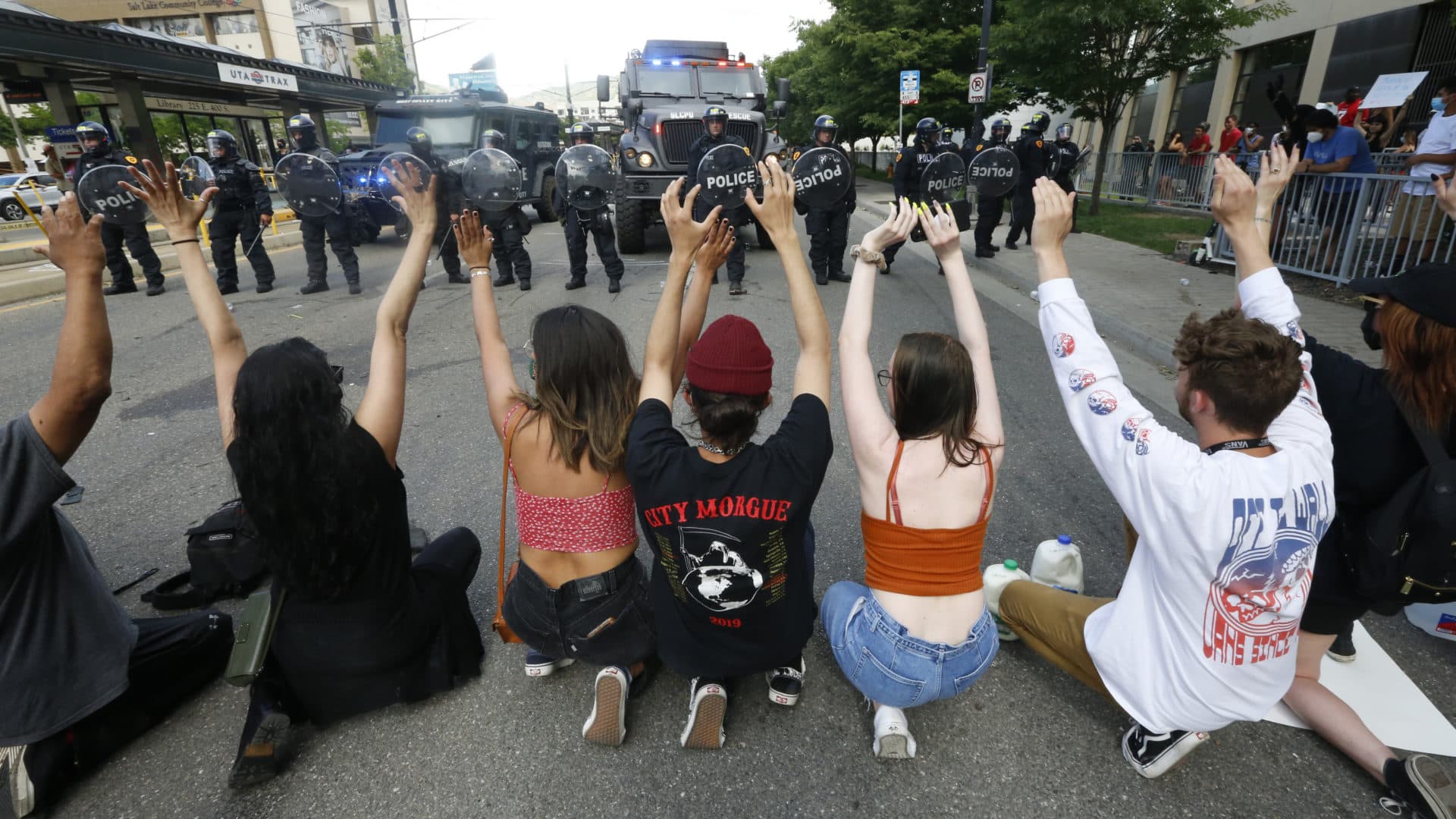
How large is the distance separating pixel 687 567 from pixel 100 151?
8.99 m

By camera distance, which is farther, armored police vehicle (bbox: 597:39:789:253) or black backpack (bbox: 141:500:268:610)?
armored police vehicle (bbox: 597:39:789:253)

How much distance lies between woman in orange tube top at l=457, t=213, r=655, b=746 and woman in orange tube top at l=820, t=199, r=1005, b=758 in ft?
2.25

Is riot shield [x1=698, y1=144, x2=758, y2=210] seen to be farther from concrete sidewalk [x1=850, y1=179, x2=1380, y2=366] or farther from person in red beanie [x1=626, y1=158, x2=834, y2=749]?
concrete sidewalk [x1=850, y1=179, x2=1380, y2=366]

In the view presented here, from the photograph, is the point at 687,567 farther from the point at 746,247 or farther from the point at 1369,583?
the point at 746,247

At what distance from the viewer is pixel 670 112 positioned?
11.0m

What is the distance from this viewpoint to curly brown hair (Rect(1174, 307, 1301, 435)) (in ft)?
5.43

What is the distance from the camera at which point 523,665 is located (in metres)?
2.54

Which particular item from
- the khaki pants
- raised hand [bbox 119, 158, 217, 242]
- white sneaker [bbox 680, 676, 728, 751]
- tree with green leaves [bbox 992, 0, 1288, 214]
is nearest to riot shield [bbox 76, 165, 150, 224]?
raised hand [bbox 119, 158, 217, 242]

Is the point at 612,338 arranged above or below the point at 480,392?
above

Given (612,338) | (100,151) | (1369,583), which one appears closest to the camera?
(1369,583)

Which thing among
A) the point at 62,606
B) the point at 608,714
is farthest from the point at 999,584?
the point at 62,606

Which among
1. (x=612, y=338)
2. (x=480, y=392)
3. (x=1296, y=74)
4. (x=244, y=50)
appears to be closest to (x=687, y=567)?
(x=612, y=338)

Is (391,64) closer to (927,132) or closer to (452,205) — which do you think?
(927,132)

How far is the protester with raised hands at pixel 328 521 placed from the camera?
184 centimetres
